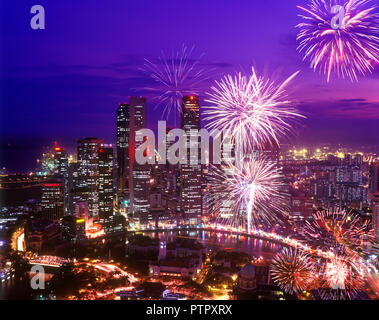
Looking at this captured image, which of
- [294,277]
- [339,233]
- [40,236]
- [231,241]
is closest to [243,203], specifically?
[231,241]

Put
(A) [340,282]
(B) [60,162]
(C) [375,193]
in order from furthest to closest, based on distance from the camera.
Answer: (B) [60,162] < (C) [375,193] < (A) [340,282]

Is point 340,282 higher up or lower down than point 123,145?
lower down

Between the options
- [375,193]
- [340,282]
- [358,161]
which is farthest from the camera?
[358,161]

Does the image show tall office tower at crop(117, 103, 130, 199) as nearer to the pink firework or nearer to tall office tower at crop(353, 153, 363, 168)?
tall office tower at crop(353, 153, 363, 168)

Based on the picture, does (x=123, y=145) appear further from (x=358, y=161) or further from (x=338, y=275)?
(x=338, y=275)

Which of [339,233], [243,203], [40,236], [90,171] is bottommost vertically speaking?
[40,236]
